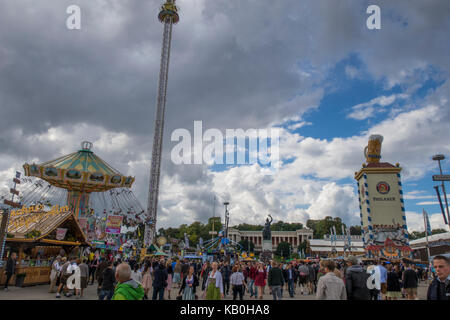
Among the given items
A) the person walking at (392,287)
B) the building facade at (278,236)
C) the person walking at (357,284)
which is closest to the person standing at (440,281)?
the person walking at (357,284)

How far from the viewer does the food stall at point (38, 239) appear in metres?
15.5

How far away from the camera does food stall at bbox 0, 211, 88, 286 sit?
15484 mm

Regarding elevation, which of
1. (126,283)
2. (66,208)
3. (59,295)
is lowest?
(59,295)

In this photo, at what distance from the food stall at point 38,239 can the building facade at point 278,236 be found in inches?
3890

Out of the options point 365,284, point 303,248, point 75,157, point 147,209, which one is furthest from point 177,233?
point 365,284

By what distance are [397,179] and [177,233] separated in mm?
94321

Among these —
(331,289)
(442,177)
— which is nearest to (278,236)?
(442,177)

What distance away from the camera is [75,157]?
Answer: 3556 centimetres

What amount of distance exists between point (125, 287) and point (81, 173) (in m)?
32.5

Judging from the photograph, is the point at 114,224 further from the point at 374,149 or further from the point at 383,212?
the point at 374,149

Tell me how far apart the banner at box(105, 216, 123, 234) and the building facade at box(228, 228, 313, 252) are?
90.0 m

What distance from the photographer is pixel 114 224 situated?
2830 cm

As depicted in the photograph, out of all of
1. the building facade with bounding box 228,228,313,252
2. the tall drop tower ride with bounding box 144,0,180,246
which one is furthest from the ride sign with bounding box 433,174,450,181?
the building facade with bounding box 228,228,313,252
